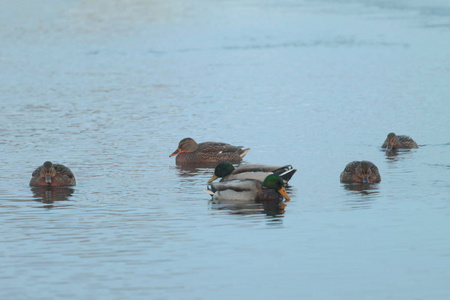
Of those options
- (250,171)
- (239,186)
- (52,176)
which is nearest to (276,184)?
(239,186)

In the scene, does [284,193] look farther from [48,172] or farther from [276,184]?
[48,172]

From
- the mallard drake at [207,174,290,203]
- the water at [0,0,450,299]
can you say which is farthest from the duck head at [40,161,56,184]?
the mallard drake at [207,174,290,203]

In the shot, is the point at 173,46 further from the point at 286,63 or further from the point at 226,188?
the point at 226,188

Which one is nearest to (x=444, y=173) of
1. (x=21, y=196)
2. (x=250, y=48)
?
(x=21, y=196)

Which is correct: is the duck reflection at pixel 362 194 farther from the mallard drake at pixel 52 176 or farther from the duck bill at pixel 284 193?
the mallard drake at pixel 52 176

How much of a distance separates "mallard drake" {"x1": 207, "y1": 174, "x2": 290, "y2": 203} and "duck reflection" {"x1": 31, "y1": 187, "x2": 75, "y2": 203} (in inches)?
91.2

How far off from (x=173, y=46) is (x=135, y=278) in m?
32.5

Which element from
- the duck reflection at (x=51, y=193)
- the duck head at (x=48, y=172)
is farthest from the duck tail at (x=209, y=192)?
the duck head at (x=48, y=172)

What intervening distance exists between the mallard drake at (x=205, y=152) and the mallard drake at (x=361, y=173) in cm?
344

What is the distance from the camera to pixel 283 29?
158 feet

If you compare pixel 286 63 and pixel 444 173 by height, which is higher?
pixel 286 63

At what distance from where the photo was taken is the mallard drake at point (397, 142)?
18.9m

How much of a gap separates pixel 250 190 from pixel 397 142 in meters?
5.38

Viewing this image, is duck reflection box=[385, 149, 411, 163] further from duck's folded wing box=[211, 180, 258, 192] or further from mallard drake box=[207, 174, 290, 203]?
duck's folded wing box=[211, 180, 258, 192]
